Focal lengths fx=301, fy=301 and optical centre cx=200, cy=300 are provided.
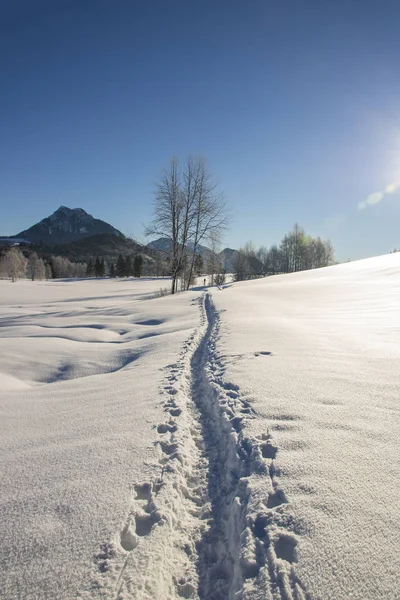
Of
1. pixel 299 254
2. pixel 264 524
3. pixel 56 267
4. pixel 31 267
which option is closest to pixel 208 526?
pixel 264 524

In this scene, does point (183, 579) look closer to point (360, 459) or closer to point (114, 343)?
point (360, 459)

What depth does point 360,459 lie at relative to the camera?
7.25 ft

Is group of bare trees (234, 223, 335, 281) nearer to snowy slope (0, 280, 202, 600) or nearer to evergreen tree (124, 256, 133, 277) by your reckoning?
evergreen tree (124, 256, 133, 277)

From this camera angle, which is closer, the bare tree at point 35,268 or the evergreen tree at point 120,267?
the bare tree at point 35,268

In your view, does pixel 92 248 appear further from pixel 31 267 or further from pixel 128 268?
pixel 128 268

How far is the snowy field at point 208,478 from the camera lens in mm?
1519

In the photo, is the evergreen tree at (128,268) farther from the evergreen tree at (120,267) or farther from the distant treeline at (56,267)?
the evergreen tree at (120,267)

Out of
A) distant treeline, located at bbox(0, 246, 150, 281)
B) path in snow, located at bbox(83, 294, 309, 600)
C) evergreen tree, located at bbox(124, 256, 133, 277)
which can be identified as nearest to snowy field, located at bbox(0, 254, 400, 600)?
path in snow, located at bbox(83, 294, 309, 600)

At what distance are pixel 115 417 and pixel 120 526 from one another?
4.89 feet

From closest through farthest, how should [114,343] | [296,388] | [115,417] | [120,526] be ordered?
[120,526] < [115,417] < [296,388] < [114,343]

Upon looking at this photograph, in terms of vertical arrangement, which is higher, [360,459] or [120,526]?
[360,459]

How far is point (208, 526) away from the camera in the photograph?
80.5 inches

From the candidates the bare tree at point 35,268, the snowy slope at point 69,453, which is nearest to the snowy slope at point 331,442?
the snowy slope at point 69,453

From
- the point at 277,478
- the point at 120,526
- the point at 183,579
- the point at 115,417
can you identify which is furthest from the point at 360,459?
the point at 115,417
